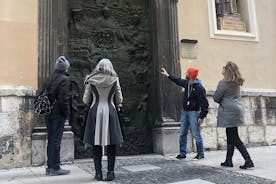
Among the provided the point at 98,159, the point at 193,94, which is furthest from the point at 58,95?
the point at 193,94

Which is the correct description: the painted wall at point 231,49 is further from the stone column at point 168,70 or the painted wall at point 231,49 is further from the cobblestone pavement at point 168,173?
the cobblestone pavement at point 168,173

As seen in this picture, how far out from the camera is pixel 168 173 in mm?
5520

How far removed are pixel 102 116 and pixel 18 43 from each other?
276 centimetres

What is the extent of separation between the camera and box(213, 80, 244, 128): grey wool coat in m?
5.76

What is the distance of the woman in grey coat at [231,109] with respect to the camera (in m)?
5.77

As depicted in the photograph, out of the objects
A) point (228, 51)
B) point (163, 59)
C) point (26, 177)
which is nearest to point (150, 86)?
point (163, 59)

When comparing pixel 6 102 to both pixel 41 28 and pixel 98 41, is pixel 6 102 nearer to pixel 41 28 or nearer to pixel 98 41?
pixel 41 28

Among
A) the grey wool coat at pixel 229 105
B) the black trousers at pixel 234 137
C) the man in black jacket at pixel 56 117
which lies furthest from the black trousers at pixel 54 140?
the black trousers at pixel 234 137

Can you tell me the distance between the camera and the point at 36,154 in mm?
6328

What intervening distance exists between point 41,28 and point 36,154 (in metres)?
2.40

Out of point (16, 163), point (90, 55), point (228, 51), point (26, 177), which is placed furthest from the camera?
point (228, 51)

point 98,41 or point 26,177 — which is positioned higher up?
point 98,41

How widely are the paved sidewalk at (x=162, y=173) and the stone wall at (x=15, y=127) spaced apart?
0.25 metres

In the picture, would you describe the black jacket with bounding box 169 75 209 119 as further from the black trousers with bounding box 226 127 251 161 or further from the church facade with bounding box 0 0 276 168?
the black trousers with bounding box 226 127 251 161
